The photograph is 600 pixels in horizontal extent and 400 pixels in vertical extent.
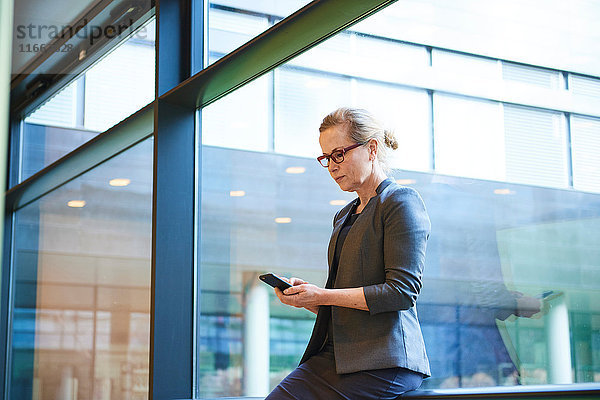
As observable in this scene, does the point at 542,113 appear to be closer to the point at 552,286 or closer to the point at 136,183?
the point at 552,286

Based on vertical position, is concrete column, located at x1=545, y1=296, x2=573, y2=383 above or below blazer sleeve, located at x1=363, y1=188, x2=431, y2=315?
below

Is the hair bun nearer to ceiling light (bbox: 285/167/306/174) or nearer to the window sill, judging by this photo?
the window sill

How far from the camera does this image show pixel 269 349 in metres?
3.87

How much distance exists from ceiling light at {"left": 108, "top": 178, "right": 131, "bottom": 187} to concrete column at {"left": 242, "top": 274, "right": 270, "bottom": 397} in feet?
3.80

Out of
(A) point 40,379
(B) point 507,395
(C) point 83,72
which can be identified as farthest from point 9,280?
(B) point 507,395

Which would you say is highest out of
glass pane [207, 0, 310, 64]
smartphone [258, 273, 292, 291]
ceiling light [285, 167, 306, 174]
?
glass pane [207, 0, 310, 64]

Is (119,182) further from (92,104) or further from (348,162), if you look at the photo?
(348,162)

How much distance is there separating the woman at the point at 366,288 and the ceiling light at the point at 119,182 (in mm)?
2603

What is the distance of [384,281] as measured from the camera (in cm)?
206

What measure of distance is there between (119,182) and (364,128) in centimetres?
284

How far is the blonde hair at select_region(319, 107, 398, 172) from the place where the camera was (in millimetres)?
2158

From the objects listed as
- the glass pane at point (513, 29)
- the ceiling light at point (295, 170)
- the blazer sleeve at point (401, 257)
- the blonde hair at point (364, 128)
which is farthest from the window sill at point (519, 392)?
the ceiling light at point (295, 170)

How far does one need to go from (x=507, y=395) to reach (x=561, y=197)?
0.54 m

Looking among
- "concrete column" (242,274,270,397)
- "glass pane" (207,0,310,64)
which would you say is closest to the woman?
"glass pane" (207,0,310,64)
